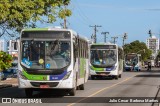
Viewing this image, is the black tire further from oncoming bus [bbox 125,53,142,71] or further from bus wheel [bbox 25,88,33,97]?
oncoming bus [bbox 125,53,142,71]

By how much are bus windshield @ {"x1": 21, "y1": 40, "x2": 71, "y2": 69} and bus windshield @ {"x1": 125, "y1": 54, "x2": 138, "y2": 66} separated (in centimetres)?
6547

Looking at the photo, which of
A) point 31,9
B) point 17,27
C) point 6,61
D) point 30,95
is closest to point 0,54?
point 6,61

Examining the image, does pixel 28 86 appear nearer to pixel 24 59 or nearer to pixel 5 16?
pixel 24 59

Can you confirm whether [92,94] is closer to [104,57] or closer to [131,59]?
[104,57]

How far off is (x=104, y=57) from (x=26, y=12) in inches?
713

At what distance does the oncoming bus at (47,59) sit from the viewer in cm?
2045

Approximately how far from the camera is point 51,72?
20406 millimetres

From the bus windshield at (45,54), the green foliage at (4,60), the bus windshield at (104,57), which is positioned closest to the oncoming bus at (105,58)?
the bus windshield at (104,57)

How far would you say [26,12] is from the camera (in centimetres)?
2408

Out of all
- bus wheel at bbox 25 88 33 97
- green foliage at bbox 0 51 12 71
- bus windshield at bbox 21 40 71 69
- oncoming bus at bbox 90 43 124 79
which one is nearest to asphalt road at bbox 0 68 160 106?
bus wheel at bbox 25 88 33 97

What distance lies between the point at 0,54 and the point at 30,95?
8.25 m

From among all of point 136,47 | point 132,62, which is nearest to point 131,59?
point 132,62

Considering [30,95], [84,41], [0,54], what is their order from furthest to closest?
1. [0,54]
2. [84,41]
3. [30,95]

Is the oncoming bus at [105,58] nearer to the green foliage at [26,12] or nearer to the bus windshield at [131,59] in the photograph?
the green foliage at [26,12]
